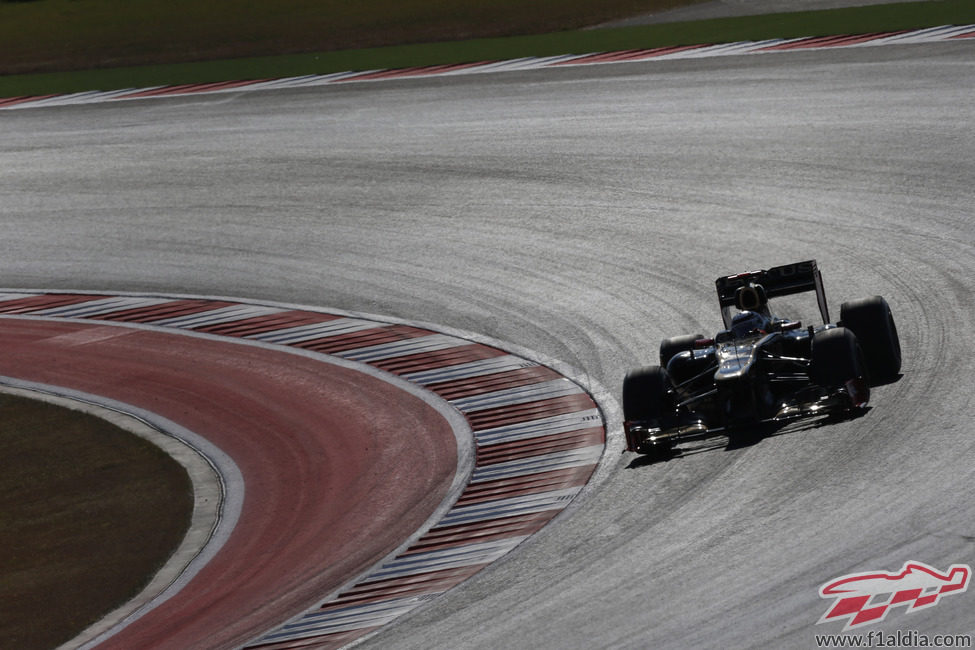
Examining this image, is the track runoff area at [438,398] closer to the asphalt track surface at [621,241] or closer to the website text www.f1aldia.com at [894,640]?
the asphalt track surface at [621,241]

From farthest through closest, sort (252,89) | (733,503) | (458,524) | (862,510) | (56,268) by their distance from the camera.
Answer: (252,89) → (56,268) → (458,524) → (733,503) → (862,510)

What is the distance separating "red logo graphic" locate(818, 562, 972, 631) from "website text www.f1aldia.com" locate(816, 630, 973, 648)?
0.14m

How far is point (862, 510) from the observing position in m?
9.90

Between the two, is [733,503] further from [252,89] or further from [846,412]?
[252,89]

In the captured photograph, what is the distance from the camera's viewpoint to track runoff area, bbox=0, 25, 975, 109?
81.0 feet

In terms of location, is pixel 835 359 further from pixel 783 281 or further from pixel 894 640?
pixel 894 640

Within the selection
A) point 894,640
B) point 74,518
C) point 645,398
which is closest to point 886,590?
point 894,640

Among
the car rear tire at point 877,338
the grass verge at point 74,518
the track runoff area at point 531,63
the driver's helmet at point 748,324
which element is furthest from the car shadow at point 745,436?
the track runoff area at point 531,63

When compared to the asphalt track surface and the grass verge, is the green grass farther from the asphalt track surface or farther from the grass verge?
the grass verge

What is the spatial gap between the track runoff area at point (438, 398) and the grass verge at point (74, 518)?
0.75 meters

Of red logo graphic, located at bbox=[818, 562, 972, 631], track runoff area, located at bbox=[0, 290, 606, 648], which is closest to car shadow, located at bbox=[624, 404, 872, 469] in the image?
track runoff area, located at bbox=[0, 290, 606, 648]

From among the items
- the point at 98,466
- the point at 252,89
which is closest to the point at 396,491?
the point at 98,466

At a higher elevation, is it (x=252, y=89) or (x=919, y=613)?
(x=252, y=89)

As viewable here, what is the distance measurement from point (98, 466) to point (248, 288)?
544cm
